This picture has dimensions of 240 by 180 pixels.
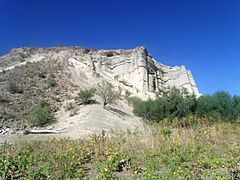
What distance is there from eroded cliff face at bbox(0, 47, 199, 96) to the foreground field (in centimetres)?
2852

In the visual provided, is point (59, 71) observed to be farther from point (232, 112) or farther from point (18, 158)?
point (18, 158)

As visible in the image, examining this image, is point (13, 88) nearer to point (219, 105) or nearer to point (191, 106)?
point (191, 106)

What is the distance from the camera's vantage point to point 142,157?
7348 mm

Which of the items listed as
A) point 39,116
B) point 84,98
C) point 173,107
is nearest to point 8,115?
point 39,116

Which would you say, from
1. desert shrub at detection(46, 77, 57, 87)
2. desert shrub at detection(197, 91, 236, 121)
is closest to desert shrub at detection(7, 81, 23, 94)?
desert shrub at detection(46, 77, 57, 87)

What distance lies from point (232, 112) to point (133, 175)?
→ 1959 cm

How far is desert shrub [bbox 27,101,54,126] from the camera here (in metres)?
21.5

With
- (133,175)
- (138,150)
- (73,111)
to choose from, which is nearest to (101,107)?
(73,111)

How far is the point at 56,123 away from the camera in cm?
2212

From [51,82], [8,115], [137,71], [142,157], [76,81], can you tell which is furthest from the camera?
[137,71]

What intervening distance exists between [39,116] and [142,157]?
1569cm

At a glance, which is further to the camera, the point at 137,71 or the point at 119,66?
the point at 119,66

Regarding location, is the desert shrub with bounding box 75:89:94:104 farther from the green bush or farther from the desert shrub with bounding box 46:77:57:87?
the green bush

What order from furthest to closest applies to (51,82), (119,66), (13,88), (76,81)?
(119,66) < (76,81) < (51,82) < (13,88)
